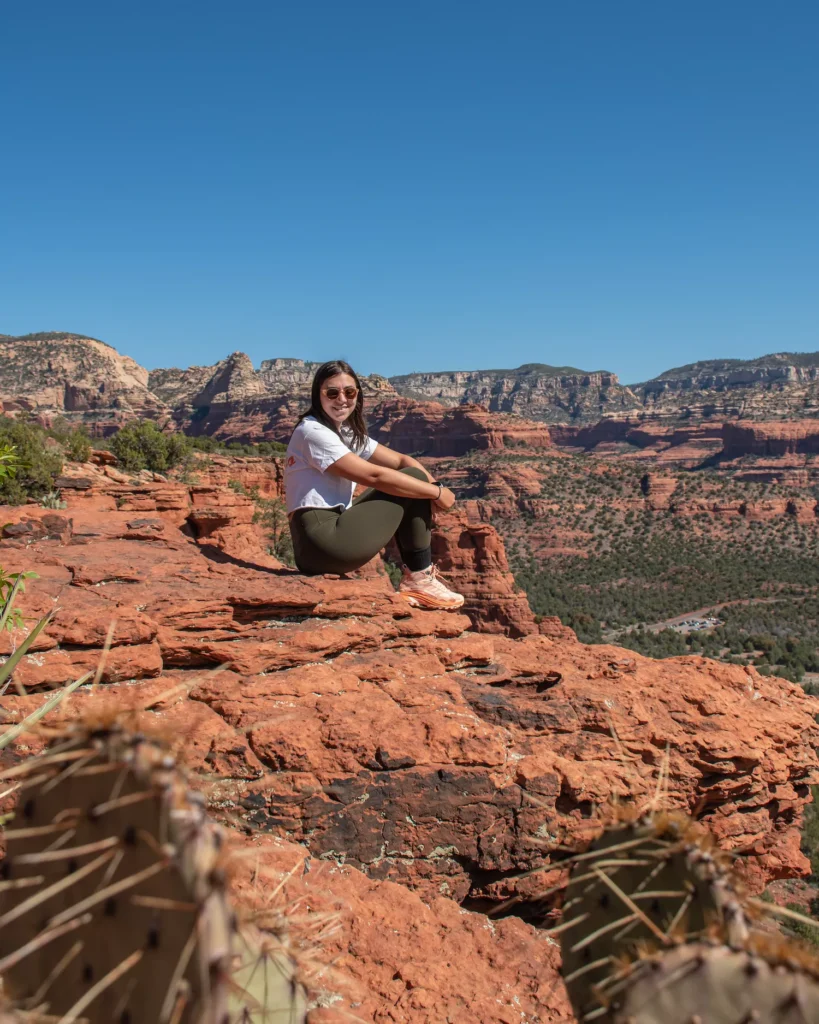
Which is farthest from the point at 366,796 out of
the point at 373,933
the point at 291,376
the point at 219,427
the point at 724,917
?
the point at 291,376

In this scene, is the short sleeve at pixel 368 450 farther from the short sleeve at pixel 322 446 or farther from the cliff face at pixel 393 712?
the cliff face at pixel 393 712

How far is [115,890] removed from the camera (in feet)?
4.65

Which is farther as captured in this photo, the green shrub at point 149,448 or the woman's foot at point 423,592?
the green shrub at point 149,448

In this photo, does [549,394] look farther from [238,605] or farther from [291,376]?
[238,605]

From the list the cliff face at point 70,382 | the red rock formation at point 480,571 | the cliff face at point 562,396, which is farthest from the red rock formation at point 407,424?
the cliff face at point 562,396

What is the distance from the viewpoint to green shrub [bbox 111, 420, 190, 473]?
74.6 ft

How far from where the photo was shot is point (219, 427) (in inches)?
4281

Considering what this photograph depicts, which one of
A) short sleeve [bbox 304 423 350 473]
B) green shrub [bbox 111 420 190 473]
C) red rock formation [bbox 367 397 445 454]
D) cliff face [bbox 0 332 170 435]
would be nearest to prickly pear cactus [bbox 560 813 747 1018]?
Answer: short sleeve [bbox 304 423 350 473]

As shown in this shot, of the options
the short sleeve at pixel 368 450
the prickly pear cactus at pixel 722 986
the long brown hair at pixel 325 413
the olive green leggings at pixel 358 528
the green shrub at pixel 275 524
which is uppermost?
the long brown hair at pixel 325 413

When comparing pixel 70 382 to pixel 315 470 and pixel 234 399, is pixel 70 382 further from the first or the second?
pixel 315 470

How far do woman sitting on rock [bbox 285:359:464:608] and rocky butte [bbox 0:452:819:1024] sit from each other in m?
0.36

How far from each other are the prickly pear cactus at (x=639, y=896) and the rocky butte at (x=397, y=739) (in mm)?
1193

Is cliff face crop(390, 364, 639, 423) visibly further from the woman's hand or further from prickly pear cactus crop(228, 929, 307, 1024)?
prickly pear cactus crop(228, 929, 307, 1024)

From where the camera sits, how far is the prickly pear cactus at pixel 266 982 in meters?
1.94
